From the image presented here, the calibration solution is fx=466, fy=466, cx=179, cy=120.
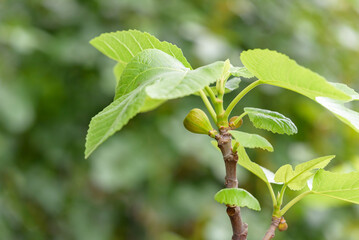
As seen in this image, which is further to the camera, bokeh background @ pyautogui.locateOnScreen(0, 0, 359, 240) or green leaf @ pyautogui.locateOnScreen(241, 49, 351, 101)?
bokeh background @ pyautogui.locateOnScreen(0, 0, 359, 240)

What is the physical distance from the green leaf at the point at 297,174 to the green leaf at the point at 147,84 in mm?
97

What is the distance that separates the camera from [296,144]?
1.32m

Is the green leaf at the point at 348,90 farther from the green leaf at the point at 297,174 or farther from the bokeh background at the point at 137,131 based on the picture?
the bokeh background at the point at 137,131

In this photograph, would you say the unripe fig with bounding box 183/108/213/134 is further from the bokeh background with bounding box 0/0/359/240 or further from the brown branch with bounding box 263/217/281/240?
the bokeh background with bounding box 0/0/359/240

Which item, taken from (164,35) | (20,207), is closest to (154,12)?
(164,35)

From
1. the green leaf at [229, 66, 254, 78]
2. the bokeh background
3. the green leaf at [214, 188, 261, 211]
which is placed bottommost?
the green leaf at [214, 188, 261, 211]

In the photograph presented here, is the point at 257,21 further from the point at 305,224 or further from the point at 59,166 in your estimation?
the point at 59,166

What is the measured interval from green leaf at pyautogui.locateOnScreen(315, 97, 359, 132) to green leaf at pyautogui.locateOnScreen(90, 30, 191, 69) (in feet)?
0.32

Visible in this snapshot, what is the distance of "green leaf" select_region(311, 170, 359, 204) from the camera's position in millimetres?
309

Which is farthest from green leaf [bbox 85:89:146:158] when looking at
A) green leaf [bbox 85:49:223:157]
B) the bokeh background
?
the bokeh background

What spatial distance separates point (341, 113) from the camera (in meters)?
0.30

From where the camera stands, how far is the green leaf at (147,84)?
0.81ft

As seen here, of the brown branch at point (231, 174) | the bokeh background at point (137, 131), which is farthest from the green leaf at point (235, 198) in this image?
the bokeh background at point (137, 131)

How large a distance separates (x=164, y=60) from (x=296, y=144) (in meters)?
1.09
